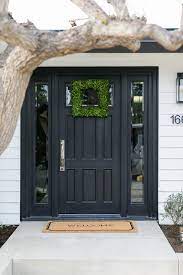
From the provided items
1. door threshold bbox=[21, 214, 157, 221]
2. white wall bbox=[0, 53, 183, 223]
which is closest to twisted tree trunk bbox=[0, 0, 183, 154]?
white wall bbox=[0, 53, 183, 223]

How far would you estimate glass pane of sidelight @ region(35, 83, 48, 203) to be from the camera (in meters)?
7.09

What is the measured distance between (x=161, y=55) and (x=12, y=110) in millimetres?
3377

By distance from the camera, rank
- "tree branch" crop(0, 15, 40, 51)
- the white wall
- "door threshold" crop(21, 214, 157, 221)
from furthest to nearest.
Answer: "door threshold" crop(21, 214, 157, 221) → the white wall → "tree branch" crop(0, 15, 40, 51)

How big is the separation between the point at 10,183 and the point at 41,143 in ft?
2.41

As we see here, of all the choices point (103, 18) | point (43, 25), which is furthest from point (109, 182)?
point (103, 18)

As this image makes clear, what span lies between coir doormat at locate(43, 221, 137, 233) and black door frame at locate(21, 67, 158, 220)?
0.27m

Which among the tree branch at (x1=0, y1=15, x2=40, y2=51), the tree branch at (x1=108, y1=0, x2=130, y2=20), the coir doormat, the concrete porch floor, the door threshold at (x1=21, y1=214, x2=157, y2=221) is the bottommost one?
the concrete porch floor

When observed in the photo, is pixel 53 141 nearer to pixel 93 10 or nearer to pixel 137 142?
pixel 137 142

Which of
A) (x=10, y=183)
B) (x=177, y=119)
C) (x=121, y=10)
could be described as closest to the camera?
(x=121, y=10)

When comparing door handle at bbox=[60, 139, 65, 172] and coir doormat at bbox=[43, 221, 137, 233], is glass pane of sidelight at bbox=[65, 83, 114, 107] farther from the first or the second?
coir doormat at bbox=[43, 221, 137, 233]

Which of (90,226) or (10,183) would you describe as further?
(10,183)

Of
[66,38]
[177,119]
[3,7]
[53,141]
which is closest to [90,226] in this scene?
[53,141]

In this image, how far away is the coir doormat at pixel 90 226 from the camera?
6432mm

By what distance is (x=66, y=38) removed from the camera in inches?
151
